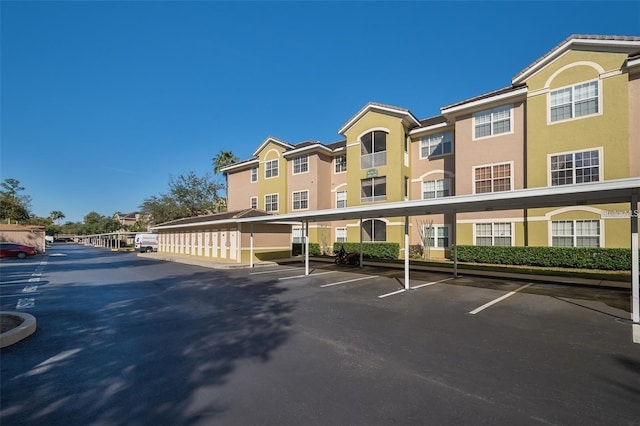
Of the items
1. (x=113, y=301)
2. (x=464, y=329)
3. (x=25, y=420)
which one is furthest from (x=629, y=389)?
(x=113, y=301)

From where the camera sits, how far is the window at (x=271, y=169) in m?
33.2

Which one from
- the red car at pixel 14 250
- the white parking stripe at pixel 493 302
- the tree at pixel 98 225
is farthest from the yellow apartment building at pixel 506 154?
the tree at pixel 98 225

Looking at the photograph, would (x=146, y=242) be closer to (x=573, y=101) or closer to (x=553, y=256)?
(x=553, y=256)

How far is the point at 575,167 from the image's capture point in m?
16.7

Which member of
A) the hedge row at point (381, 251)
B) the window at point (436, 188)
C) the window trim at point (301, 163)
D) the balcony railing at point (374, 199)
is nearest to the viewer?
the window at point (436, 188)

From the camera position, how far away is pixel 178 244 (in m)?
31.8

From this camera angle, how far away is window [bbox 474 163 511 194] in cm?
1941

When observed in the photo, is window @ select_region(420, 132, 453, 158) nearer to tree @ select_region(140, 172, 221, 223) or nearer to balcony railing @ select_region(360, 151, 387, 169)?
balcony railing @ select_region(360, 151, 387, 169)

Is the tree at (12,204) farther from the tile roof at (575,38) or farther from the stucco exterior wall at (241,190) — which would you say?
the tile roof at (575,38)

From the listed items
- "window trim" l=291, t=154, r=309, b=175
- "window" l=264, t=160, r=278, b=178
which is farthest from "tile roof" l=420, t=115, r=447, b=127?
"window" l=264, t=160, r=278, b=178

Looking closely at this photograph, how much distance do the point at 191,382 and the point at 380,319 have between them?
460 centimetres

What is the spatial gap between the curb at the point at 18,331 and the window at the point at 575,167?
895 inches

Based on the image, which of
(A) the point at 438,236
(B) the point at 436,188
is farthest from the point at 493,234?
(B) the point at 436,188

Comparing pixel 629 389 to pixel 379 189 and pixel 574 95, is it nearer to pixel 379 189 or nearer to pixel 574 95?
pixel 574 95
